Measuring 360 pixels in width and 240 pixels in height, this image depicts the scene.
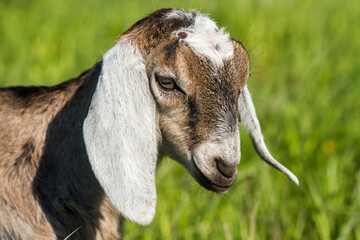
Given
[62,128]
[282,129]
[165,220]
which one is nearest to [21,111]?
[62,128]

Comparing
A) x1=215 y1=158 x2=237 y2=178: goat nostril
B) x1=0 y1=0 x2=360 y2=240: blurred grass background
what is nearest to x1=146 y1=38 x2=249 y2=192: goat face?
x1=215 y1=158 x2=237 y2=178: goat nostril

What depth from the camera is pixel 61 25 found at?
18.8 feet

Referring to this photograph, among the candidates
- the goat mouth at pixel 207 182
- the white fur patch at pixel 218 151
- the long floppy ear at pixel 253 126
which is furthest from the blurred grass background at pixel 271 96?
the white fur patch at pixel 218 151

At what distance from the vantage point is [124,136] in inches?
88.6

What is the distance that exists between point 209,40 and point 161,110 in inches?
14.2

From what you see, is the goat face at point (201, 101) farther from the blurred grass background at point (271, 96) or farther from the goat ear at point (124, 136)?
the blurred grass background at point (271, 96)

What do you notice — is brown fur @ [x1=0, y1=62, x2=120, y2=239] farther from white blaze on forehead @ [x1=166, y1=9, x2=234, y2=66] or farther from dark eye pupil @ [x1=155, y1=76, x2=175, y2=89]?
white blaze on forehead @ [x1=166, y1=9, x2=234, y2=66]

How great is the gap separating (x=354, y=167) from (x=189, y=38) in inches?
80.5

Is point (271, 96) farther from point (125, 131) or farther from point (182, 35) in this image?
point (125, 131)

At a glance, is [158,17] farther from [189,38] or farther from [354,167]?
[354,167]

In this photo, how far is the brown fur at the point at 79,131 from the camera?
234 cm

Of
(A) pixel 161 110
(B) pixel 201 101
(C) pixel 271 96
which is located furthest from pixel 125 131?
(C) pixel 271 96

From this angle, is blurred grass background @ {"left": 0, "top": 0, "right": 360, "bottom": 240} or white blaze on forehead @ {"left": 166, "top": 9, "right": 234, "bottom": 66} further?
blurred grass background @ {"left": 0, "top": 0, "right": 360, "bottom": 240}

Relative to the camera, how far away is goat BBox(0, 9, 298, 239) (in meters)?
2.25
